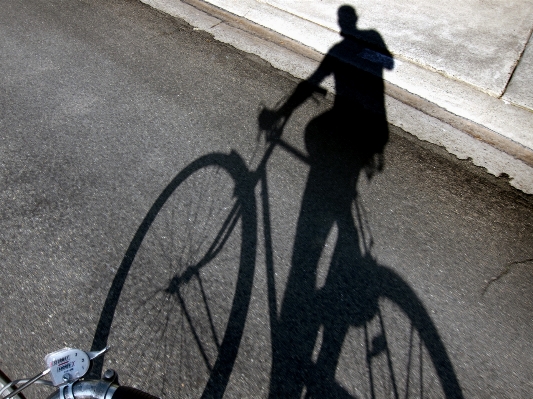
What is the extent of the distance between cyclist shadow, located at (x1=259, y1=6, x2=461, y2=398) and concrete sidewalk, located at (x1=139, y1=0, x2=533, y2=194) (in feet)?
1.35

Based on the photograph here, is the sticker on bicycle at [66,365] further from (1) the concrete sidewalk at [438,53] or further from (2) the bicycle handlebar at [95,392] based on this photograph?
(1) the concrete sidewalk at [438,53]

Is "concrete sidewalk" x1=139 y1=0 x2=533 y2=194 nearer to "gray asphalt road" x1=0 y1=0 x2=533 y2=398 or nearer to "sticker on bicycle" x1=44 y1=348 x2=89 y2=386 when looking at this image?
"gray asphalt road" x1=0 y1=0 x2=533 y2=398

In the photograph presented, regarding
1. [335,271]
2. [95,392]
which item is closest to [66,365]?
[95,392]

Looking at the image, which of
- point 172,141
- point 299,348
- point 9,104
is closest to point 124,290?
point 299,348

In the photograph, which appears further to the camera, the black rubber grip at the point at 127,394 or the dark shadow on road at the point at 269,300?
the dark shadow on road at the point at 269,300

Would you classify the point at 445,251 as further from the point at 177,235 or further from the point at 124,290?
the point at 124,290

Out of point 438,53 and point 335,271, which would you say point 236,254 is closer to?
point 335,271

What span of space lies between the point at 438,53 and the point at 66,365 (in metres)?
5.43

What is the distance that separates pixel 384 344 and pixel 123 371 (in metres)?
1.75

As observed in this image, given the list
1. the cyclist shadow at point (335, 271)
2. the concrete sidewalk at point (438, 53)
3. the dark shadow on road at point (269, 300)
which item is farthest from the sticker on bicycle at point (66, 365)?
the concrete sidewalk at point (438, 53)

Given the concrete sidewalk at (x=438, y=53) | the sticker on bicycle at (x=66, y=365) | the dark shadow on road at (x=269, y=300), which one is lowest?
the dark shadow on road at (x=269, y=300)

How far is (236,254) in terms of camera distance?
10.5 ft

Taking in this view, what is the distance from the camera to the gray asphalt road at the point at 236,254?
267 centimetres

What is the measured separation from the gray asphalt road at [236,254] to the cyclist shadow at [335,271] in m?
0.01
